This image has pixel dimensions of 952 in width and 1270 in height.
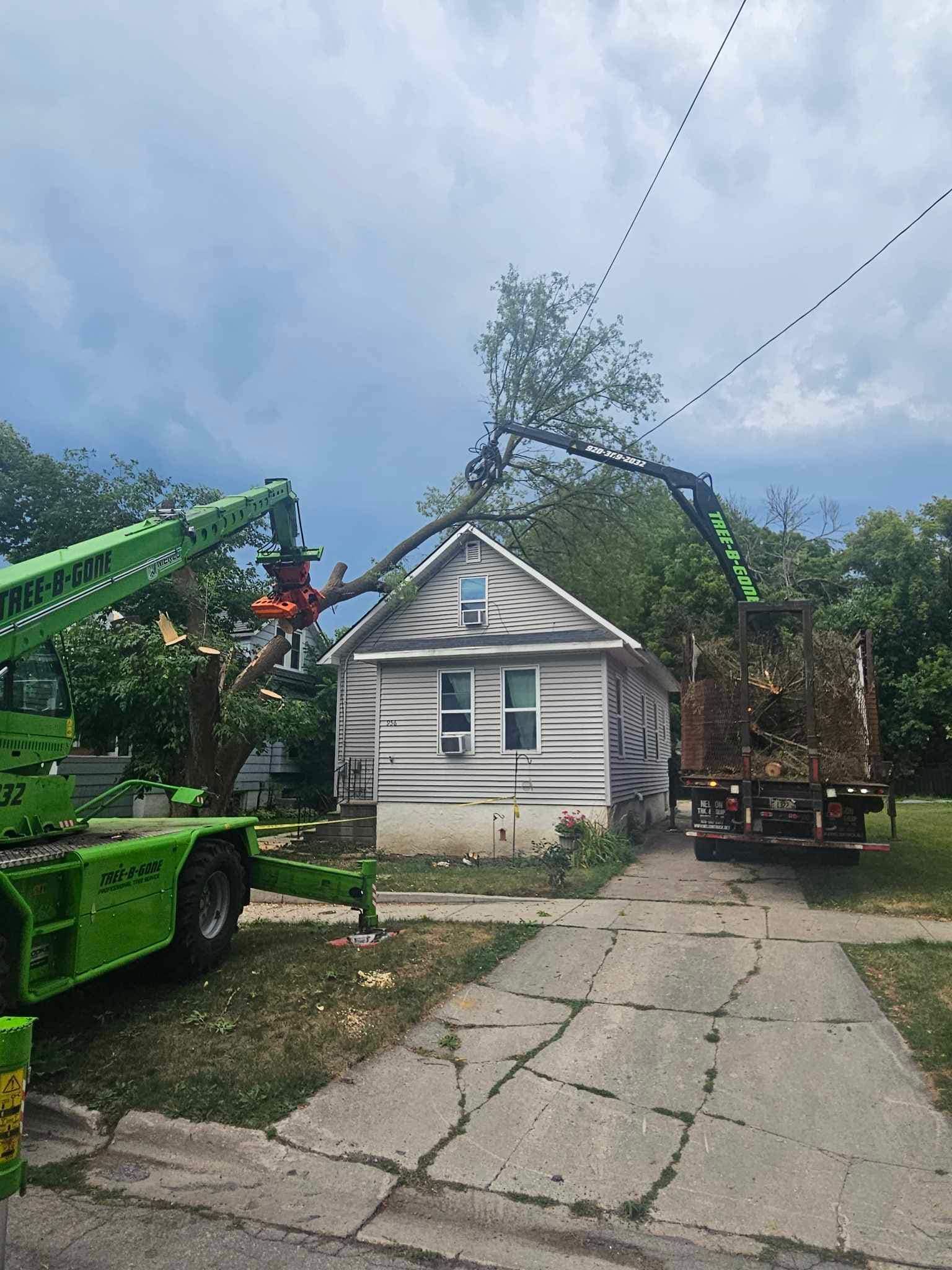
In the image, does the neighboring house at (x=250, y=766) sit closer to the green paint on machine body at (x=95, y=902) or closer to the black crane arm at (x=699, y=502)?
the black crane arm at (x=699, y=502)

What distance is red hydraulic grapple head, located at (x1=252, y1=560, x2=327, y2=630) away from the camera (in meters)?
9.57

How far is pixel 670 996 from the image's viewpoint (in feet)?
21.0

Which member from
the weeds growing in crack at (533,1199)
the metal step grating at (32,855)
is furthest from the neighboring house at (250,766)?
the weeds growing in crack at (533,1199)

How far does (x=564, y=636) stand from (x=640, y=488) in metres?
5.75

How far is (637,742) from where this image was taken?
60.4 feet

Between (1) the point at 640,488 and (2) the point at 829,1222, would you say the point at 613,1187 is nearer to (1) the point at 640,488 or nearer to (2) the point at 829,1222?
(2) the point at 829,1222

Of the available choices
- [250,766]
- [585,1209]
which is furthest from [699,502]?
[250,766]

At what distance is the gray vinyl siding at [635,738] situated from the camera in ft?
51.3

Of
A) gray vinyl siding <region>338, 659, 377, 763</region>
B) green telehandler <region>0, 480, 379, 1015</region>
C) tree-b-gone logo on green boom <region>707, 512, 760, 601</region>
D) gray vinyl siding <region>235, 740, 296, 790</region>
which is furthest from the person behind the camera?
gray vinyl siding <region>235, 740, 296, 790</region>

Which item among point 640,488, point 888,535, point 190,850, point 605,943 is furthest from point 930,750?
point 190,850

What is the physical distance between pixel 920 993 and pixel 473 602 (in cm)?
1098

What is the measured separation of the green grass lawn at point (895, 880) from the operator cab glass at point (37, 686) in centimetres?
831

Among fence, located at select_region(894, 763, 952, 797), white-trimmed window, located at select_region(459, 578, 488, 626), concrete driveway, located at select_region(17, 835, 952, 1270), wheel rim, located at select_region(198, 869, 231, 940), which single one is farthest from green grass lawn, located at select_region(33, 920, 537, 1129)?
fence, located at select_region(894, 763, 952, 797)

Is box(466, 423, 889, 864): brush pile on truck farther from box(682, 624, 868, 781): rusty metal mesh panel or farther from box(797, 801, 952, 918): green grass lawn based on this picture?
box(797, 801, 952, 918): green grass lawn
